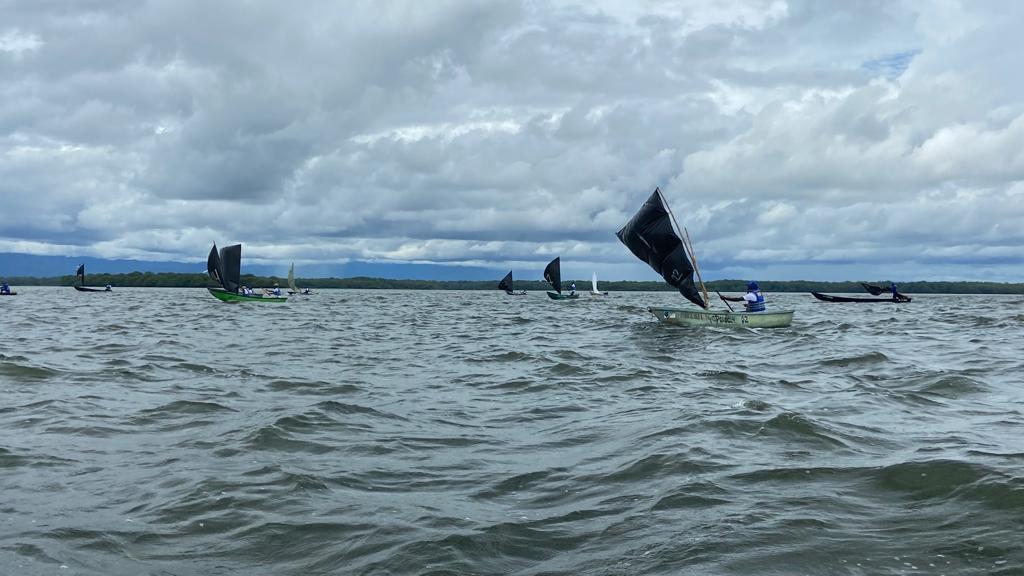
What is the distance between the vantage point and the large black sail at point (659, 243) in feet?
113

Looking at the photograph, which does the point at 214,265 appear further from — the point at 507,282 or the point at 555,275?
the point at 507,282

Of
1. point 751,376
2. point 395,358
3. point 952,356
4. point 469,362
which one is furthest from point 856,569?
point 952,356

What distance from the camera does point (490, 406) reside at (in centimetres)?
1334

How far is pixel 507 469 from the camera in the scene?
28.6 feet

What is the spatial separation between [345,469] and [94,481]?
2.60 m

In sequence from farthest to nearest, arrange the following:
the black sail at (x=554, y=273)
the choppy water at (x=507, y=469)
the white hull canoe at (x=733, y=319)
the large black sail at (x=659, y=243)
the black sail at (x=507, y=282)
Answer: the black sail at (x=507, y=282) < the black sail at (x=554, y=273) < the large black sail at (x=659, y=243) < the white hull canoe at (x=733, y=319) < the choppy water at (x=507, y=469)

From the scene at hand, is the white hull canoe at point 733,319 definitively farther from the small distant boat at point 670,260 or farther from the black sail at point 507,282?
the black sail at point 507,282

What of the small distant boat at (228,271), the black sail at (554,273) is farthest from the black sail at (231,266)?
the black sail at (554,273)

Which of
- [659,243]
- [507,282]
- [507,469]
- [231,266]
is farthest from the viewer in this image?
[507,282]

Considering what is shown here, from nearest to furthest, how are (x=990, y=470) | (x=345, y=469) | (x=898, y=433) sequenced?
(x=990, y=470) < (x=345, y=469) < (x=898, y=433)

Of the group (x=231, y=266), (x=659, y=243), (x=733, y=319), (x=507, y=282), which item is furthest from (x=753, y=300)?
(x=507, y=282)

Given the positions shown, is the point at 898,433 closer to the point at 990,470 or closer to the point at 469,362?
the point at 990,470

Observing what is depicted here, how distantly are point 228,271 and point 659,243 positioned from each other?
46.1 m

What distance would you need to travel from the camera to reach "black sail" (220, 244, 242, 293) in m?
66.1
